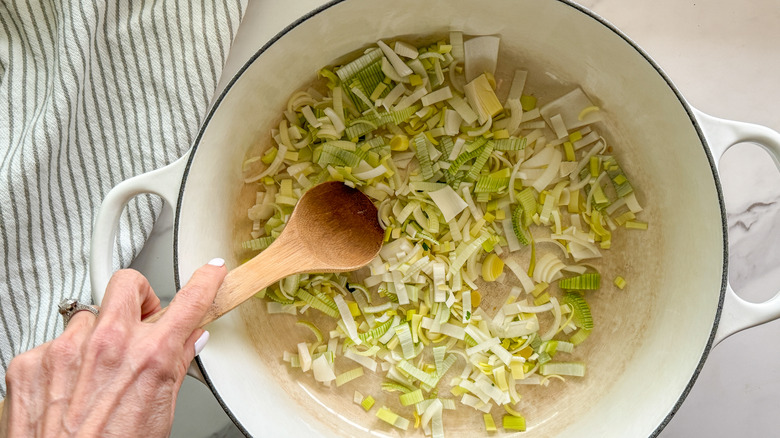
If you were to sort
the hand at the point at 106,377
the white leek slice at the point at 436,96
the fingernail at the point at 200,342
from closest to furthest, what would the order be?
the hand at the point at 106,377 < the fingernail at the point at 200,342 < the white leek slice at the point at 436,96

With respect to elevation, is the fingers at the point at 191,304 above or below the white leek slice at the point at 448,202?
above

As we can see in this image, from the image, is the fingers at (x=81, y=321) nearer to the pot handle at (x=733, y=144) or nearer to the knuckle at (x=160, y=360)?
the knuckle at (x=160, y=360)

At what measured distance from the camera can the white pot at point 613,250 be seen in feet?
2.64

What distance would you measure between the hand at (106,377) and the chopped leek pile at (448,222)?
31cm

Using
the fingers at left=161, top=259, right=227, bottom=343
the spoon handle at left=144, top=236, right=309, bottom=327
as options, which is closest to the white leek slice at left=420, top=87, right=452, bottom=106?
the spoon handle at left=144, top=236, right=309, bottom=327

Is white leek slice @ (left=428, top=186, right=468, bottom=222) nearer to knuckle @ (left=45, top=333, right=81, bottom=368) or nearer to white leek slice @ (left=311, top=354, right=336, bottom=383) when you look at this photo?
white leek slice @ (left=311, top=354, right=336, bottom=383)

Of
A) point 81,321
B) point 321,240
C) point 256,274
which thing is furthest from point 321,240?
point 81,321

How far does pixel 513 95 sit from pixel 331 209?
0.35m

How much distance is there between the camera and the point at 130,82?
3.00ft

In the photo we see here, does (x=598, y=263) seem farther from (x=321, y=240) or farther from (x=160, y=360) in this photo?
(x=160, y=360)

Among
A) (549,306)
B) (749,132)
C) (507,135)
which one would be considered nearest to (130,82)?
(507,135)

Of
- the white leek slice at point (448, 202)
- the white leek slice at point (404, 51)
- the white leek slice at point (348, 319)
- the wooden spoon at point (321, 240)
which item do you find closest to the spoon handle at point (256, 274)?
the wooden spoon at point (321, 240)

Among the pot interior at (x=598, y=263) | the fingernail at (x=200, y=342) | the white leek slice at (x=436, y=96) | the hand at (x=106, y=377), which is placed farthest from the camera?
the white leek slice at (x=436, y=96)

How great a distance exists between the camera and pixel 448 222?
0.95 metres
